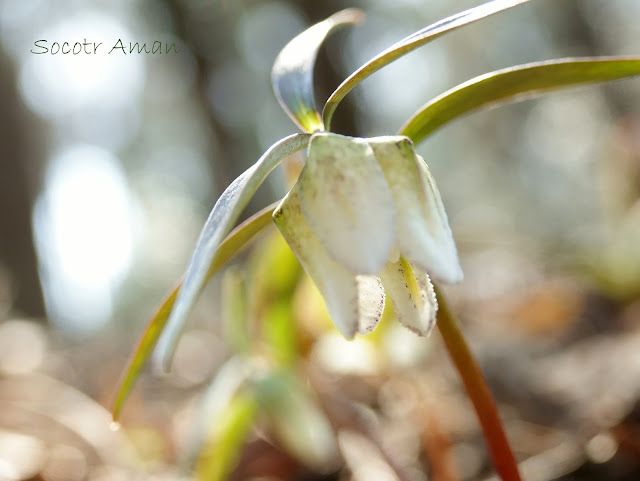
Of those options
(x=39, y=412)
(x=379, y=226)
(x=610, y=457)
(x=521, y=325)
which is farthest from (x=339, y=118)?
(x=379, y=226)

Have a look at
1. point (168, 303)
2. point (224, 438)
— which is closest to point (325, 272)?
point (168, 303)

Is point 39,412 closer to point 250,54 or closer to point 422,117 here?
point 422,117

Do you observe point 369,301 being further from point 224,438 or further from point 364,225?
point 224,438

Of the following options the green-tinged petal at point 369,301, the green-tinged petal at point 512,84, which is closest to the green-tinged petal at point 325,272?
the green-tinged petal at point 369,301

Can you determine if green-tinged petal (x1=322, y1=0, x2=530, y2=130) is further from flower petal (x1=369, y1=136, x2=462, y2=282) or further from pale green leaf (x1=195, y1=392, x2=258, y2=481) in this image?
pale green leaf (x1=195, y1=392, x2=258, y2=481)

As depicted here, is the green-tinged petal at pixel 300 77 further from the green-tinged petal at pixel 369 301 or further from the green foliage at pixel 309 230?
the green-tinged petal at pixel 369 301

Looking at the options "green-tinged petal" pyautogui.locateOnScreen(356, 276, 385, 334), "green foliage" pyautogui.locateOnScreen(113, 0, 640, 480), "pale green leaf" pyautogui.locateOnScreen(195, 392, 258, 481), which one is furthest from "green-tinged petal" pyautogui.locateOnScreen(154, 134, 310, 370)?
"pale green leaf" pyautogui.locateOnScreen(195, 392, 258, 481)
